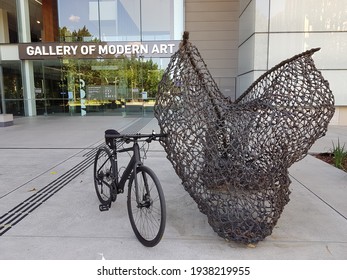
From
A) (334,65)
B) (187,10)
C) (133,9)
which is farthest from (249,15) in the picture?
(187,10)

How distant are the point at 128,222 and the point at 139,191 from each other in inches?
27.0

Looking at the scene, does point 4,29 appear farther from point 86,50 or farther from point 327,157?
point 327,157

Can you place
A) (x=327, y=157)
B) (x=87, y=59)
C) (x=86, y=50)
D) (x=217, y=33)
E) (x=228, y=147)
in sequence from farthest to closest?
(x=217, y=33)
(x=87, y=59)
(x=86, y=50)
(x=327, y=157)
(x=228, y=147)

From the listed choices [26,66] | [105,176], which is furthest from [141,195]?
[26,66]

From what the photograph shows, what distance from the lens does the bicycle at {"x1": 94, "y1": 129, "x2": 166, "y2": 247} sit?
2903 mm

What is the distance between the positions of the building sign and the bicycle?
1296 centimetres

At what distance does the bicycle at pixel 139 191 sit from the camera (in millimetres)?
2903

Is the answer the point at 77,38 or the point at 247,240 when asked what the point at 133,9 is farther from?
the point at 247,240

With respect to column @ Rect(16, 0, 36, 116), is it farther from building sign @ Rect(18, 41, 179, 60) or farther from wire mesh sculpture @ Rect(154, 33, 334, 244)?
Answer: wire mesh sculpture @ Rect(154, 33, 334, 244)

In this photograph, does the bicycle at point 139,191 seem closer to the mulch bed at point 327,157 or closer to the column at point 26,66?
the mulch bed at point 327,157

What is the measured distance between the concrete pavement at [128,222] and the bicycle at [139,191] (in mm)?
133

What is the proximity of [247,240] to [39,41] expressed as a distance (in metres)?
18.2

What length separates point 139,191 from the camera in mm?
3027

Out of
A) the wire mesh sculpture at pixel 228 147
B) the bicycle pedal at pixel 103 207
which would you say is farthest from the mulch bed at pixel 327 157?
the bicycle pedal at pixel 103 207
